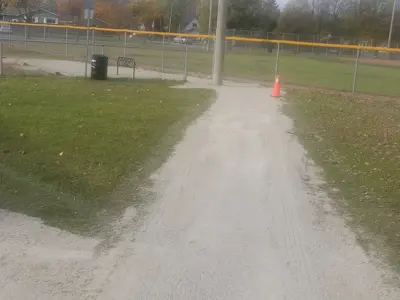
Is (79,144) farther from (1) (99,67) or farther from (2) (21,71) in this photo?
(2) (21,71)

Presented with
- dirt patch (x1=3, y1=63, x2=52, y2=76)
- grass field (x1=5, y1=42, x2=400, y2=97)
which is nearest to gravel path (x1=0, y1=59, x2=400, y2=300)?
dirt patch (x1=3, y1=63, x2=52, y2=76)

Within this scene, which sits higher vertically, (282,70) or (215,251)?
(282,70)

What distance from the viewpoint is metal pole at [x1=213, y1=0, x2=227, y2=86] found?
65.4 ft

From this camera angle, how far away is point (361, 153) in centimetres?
972

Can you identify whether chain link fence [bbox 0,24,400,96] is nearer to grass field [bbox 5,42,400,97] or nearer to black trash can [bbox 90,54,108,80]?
grass field [bbox 5,42,400,97]

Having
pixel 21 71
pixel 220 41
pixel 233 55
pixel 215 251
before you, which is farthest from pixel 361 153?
pixel 233 55

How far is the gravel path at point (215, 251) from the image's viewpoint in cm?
439

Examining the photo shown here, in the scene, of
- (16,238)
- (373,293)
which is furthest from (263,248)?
(16,238)

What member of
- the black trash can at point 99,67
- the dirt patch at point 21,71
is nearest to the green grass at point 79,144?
the black trash can at point 99,67

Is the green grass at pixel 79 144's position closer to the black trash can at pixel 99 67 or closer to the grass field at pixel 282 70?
the black trash can at pixel 99 67

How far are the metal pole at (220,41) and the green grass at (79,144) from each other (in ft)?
14.7

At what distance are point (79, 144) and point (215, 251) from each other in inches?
175

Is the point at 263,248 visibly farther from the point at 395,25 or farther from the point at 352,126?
the point at 395,25

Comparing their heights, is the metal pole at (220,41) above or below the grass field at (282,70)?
above
